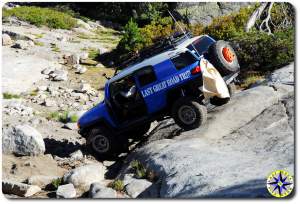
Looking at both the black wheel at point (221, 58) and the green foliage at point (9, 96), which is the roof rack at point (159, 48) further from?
the green foliage at point (9, 96)

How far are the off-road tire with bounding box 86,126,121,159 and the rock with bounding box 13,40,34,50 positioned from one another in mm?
Result: 15312

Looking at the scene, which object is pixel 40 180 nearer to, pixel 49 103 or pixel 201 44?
pixel 201 44

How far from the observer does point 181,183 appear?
9.43 metres

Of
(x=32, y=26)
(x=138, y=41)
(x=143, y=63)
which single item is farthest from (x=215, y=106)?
(x=32, y=26)

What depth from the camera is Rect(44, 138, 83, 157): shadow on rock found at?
1484 centimetres

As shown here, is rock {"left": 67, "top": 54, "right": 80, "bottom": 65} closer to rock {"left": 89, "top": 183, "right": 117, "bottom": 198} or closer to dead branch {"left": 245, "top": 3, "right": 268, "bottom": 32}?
dead branch {"left": 245, "top": 3, "right": 268, "bottom": 32}

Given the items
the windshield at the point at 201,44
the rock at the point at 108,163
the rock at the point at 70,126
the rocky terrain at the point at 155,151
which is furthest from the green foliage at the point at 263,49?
the rock at the point at 108,163

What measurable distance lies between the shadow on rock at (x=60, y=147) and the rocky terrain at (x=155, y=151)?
0.10ft

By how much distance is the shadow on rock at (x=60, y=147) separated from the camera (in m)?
14.8

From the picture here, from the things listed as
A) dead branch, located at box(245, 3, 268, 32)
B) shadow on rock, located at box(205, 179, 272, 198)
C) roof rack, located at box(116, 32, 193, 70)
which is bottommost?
shadow on rock, located at box(205, 179, 272, 198)

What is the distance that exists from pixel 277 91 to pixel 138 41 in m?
14.5

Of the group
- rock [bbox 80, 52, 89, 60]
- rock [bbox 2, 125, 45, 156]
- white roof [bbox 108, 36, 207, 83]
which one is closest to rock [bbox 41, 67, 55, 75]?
rock [bbox 80, 52, 89, 60]

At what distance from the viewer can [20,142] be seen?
13812 mm

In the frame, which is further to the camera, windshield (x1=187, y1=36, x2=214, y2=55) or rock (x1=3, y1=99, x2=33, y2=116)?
rock (x1=3, y1=99, x2=33, y2=116)
